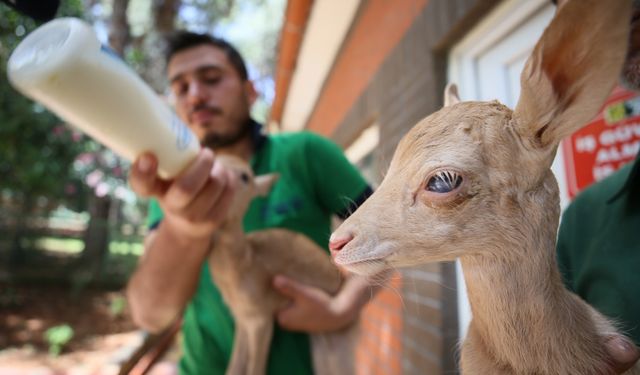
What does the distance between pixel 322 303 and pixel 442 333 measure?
0.62 metres

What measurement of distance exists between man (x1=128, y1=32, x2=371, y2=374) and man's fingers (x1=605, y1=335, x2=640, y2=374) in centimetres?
96

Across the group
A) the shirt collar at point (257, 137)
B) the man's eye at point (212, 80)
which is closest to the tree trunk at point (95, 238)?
the shirt collar at point (257, 137)

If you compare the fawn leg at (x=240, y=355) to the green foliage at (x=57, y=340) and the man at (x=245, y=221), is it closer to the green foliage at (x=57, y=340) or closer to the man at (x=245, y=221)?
the man at (x=245, y=221)

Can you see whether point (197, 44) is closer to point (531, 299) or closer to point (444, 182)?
point (444, 182)

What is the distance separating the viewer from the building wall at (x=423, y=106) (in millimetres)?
1583

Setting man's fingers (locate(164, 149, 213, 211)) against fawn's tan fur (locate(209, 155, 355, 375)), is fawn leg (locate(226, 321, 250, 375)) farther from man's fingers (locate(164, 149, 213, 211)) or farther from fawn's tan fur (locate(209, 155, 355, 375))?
man's fingers (locate(164, 149, 213, 211))

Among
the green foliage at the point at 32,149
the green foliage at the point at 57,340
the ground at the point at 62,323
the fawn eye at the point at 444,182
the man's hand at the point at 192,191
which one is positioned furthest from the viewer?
the green foliage at the point at 32,149

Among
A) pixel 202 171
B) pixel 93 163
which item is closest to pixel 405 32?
pixel 202 171

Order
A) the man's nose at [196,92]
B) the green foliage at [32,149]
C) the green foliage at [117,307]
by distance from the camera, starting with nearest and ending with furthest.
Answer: the man's nose at [196,92]
the green foliage at [32,149]
the green foliage at [117,307]

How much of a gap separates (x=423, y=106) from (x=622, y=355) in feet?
3.64

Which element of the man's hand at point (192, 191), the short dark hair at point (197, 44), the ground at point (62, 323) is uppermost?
Answer: the short dark hair at point (197, 44)

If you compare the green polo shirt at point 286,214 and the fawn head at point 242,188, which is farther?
the green polo shirt at point 286,214

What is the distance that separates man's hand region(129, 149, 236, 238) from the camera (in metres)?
1.07

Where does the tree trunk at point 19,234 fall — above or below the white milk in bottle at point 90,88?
below
